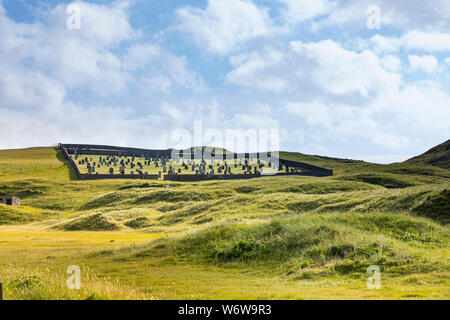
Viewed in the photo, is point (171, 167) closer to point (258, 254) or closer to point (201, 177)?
point (201, 177)

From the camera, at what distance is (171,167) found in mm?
123812

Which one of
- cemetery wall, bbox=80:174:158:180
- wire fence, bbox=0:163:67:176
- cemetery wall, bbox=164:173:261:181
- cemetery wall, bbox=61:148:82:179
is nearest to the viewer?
cemetery wall, bbox=164:173:261:181

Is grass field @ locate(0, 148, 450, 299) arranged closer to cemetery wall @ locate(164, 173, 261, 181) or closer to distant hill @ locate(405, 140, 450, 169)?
cemetery wall @ locate(164, 173, 261, 181)

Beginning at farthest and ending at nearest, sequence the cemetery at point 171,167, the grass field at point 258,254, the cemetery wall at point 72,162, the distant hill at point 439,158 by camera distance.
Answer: the distant hill at point 439,158
the cemetery wall at point 72,162
the cemetery at point 171,167
the grass field at point 258,254

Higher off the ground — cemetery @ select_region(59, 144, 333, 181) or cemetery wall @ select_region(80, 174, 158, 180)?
cemetery @ select_region(59, 144, 333, 181)

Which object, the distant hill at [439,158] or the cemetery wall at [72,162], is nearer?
the cemetery wall at [72,162]

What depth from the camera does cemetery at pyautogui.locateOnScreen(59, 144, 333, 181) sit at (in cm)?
11564

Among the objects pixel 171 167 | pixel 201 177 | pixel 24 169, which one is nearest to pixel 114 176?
pixel 171 167

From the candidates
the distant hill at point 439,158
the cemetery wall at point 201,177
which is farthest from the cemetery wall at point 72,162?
the distant hill at point 439,158

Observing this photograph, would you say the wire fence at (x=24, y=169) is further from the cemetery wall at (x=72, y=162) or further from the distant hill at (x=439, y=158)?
the distant hill at (x=439, y=158)

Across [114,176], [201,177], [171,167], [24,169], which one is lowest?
[201,177]

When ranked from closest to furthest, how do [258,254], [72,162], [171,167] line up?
[258,254] → [171,167] → [72,162]

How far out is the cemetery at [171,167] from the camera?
11564 cm

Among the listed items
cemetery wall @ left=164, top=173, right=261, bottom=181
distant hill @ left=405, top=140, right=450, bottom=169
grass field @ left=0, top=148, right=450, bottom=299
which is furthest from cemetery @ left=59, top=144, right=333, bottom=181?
distant hill @ left=405, top=140, right=450, bottom=169
